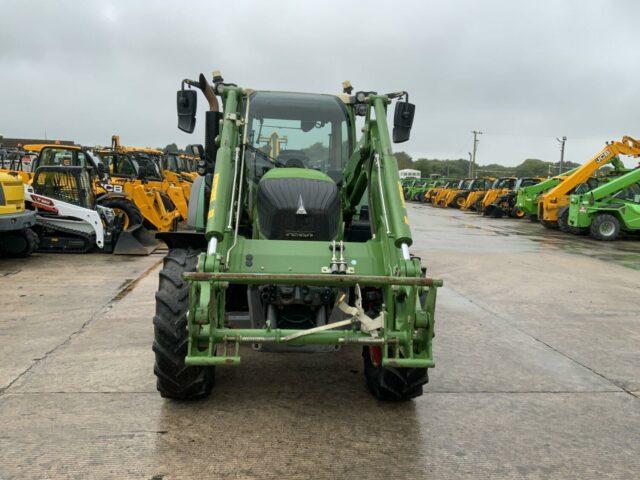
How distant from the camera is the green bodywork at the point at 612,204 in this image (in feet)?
56.6

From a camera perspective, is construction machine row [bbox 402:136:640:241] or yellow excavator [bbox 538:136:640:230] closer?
construction machine row [bbox 402:136:640:241]

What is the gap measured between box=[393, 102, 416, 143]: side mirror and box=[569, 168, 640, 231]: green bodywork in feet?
47.0

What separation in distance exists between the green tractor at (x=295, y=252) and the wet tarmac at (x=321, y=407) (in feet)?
1.10

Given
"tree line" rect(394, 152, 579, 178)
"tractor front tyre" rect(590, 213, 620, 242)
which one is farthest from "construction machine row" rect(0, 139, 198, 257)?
"tree line" rect(394, 152, 579, 178)

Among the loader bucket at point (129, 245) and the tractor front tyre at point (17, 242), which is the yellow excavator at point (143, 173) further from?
the tractor front tyre at point (17, 242)

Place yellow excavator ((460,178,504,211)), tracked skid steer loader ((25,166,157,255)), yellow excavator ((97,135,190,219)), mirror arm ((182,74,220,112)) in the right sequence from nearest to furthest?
1. mirror arm ((182,74,220,112))
2. tracked skid steer loader ((25,166,157,255))
3. yellow excavator ((97,135,190,219))
4. yellow excavator ((460,178,504,211))

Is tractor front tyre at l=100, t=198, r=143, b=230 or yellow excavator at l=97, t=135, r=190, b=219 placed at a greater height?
yellow excavator at l=97, t=135, r=190, b=219

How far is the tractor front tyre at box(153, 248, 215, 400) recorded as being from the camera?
381cm

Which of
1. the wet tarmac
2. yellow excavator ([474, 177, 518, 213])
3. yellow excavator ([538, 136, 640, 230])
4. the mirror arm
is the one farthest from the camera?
yellow excavator ([474, 177, 518, 213])

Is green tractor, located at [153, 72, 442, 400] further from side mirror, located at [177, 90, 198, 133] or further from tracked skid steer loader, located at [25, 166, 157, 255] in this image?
tracked skid steer loader, located at [25, 166, 157, 255]

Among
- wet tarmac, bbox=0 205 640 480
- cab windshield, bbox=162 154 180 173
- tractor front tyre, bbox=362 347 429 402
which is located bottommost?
wet tarmac, bbox=0 205 640 480

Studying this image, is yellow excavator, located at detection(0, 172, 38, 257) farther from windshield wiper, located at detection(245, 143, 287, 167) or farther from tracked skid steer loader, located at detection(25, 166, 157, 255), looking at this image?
windshield wiper, located at detection(245, 143, 287, 167)

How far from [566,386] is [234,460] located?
9.40ft

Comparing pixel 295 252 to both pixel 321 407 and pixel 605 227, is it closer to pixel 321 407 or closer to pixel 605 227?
pixel 321 407
